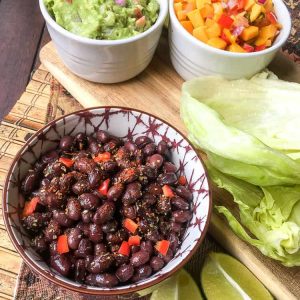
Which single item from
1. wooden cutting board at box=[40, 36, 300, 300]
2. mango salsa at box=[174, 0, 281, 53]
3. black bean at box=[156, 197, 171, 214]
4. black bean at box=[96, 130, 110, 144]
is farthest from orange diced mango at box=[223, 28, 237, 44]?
black bean at box=[156, 197, 171, 214]

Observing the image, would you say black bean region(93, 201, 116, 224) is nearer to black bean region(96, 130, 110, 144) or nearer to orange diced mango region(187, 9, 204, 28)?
black bean region(96, 130, 110, 144)

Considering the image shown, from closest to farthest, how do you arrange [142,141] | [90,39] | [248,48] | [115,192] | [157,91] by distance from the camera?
[115,192]
[142,141]
[90,39]
[248,48]
[157,91]

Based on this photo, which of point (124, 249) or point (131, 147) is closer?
point (124, 249)

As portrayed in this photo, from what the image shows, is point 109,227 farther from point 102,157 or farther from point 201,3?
point 201,3

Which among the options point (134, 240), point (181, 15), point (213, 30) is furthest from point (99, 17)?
point (134, 240)

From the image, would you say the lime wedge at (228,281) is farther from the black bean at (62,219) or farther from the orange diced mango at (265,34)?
the orange diced mango at (265,34)

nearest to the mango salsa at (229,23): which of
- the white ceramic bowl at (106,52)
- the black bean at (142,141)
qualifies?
the white ceramic bowl at (106,52)
